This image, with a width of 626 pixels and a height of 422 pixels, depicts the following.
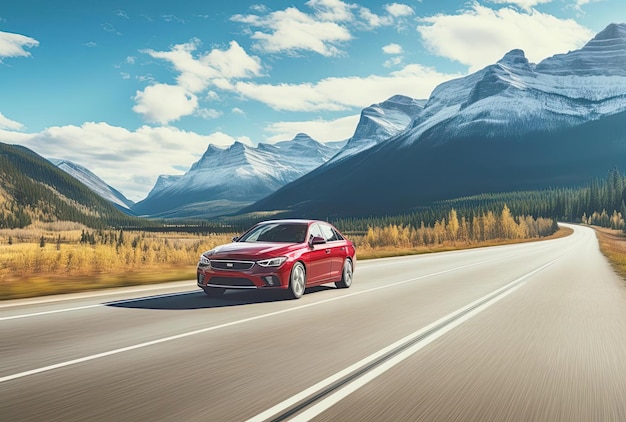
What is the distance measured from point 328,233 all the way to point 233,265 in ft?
11.9

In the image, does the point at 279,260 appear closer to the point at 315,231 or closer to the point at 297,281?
the point at 297,281

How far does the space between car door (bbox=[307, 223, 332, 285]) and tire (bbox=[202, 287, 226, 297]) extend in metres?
1.91

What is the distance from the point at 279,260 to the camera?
39.8 feet

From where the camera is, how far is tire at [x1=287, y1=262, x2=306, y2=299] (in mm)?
12375

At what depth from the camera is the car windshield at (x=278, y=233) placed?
44.9 feet

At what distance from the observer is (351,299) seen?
12.6m

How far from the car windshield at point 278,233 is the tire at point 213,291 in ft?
4.70

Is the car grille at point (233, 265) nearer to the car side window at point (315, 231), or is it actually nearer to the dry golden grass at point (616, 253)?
the car side window at point (315, 231)

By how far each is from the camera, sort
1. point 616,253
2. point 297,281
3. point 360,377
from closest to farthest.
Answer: point 360,377
point 297,281
point 616,253

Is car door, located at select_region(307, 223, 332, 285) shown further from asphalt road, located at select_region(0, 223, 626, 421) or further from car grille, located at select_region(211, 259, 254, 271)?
car grille, located at select_region(211, 259, 254, 271)

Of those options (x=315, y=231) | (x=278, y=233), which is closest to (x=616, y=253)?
(x=315, y=231)

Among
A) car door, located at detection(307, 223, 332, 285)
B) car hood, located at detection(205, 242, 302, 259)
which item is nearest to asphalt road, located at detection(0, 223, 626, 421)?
car door, located at detection(307, 223, 332, 285)

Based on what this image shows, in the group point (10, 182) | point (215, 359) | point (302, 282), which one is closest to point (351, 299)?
point (302, 282)

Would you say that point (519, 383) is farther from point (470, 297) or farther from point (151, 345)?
point (470, 297)
